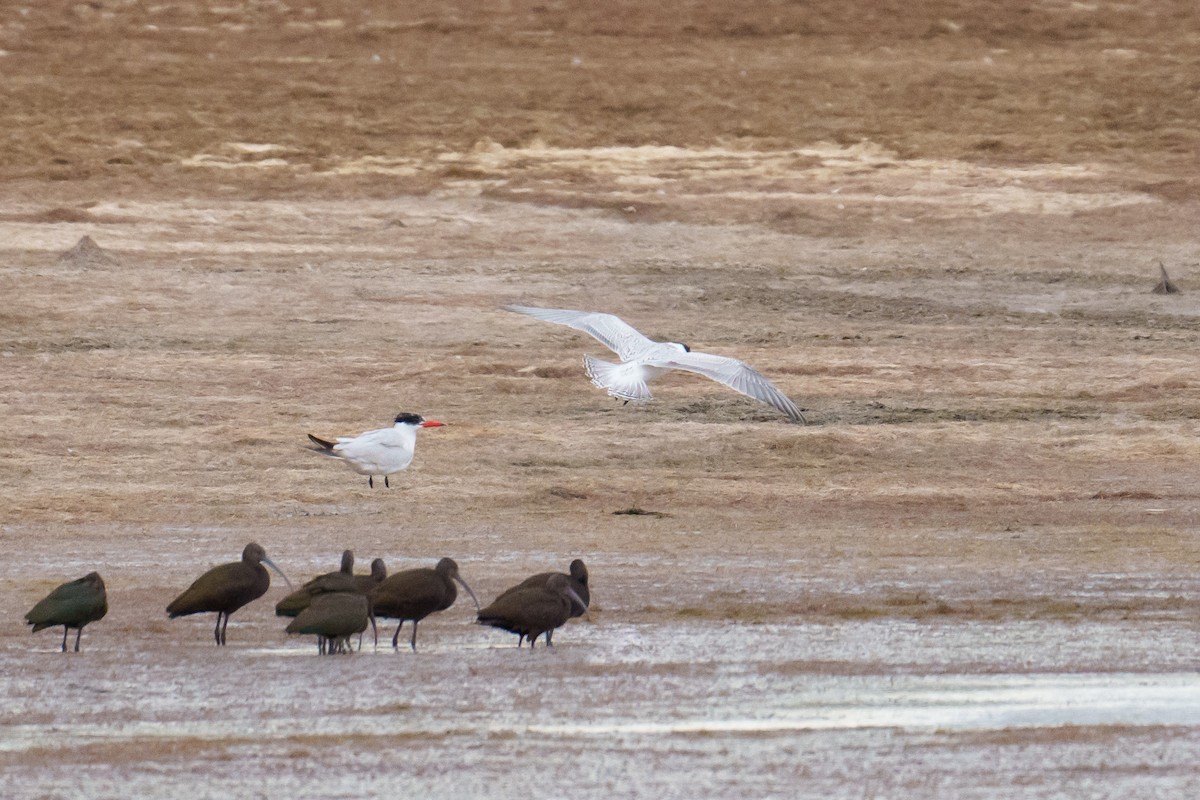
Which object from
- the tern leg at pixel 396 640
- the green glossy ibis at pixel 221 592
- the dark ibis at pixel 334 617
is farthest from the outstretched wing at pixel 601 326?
the dark ibis at pixel 334 617

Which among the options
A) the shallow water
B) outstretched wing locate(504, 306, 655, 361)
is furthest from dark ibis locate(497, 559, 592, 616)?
outstretched wing locate(504, 306, 655, 361)

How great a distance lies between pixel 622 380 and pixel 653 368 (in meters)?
0.45

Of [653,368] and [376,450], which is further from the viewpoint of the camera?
[653,368]

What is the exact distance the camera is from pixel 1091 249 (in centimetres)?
2481

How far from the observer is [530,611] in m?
8.97

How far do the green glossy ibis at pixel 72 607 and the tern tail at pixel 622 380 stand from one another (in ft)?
15.1

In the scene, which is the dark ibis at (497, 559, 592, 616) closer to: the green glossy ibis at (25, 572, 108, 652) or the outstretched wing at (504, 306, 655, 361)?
the green glossy ibis at (25, 572, 108, 652)

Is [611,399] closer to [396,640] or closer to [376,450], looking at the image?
[376,450]

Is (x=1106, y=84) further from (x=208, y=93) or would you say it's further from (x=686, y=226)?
(x=208, y=93)

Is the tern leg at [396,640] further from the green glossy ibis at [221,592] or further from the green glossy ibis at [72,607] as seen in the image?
the green glossy ibis at [72,607]

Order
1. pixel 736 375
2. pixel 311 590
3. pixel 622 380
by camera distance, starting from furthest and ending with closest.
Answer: pixel 622 380 < pixel 736 375 < pixel 311 590

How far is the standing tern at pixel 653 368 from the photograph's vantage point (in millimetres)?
12925

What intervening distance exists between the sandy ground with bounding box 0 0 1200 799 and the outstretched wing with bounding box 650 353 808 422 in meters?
0.67

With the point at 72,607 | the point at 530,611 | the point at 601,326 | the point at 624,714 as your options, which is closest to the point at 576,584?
the point at 530,611
